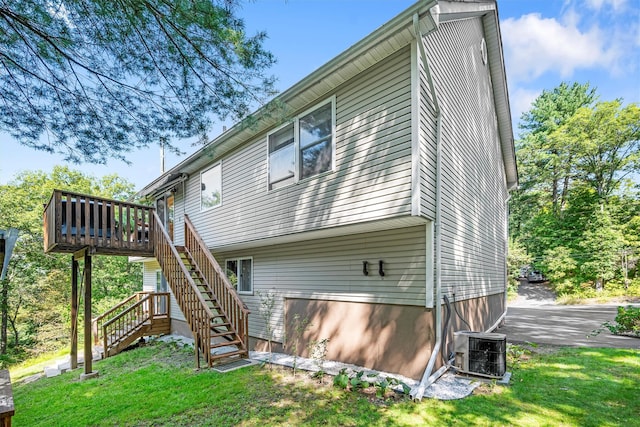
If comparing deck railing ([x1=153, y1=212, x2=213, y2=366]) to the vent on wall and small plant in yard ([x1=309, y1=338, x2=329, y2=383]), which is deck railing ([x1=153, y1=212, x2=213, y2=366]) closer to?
small plant in yard ([x1=309, y1=338, x2=329, y2=383])

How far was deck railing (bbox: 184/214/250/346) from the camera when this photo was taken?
23.6 feet

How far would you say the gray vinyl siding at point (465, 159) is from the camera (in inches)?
227

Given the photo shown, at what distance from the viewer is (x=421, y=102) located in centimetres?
495

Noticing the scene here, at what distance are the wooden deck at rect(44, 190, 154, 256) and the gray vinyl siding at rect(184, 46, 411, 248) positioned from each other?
3.45 meters

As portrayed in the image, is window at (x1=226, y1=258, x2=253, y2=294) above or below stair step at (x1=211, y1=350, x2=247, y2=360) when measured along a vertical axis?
above

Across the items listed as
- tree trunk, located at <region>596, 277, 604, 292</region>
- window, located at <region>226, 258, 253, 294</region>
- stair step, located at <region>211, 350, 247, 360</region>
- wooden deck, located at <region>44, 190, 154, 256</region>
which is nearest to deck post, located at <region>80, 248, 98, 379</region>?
wooden deck, located at <region>44, 190, 154, 256</region>

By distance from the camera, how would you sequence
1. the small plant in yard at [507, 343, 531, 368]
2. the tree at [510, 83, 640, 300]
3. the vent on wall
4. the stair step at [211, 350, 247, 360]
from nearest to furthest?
1. the vent on wall
2. the small plant in yard at [507, 343, 531, 368]
3. the stair step at [211, 350, 247, 360]
4. the tree at [510, 83, 640, 300]

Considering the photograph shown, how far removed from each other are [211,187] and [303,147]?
4.27 metres

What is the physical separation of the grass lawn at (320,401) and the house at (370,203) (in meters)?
0.95

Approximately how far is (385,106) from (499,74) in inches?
276

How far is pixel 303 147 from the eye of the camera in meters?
6.66

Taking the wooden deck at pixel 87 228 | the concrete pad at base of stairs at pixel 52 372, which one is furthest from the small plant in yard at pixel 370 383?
the concrete pad at base of stairs at pixel 52 372

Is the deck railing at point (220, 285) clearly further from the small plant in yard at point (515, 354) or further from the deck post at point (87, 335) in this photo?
the small plant in yard at point (515, 354)

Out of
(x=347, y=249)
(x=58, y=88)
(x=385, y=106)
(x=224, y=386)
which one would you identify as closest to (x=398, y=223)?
(x=347, y=249)
